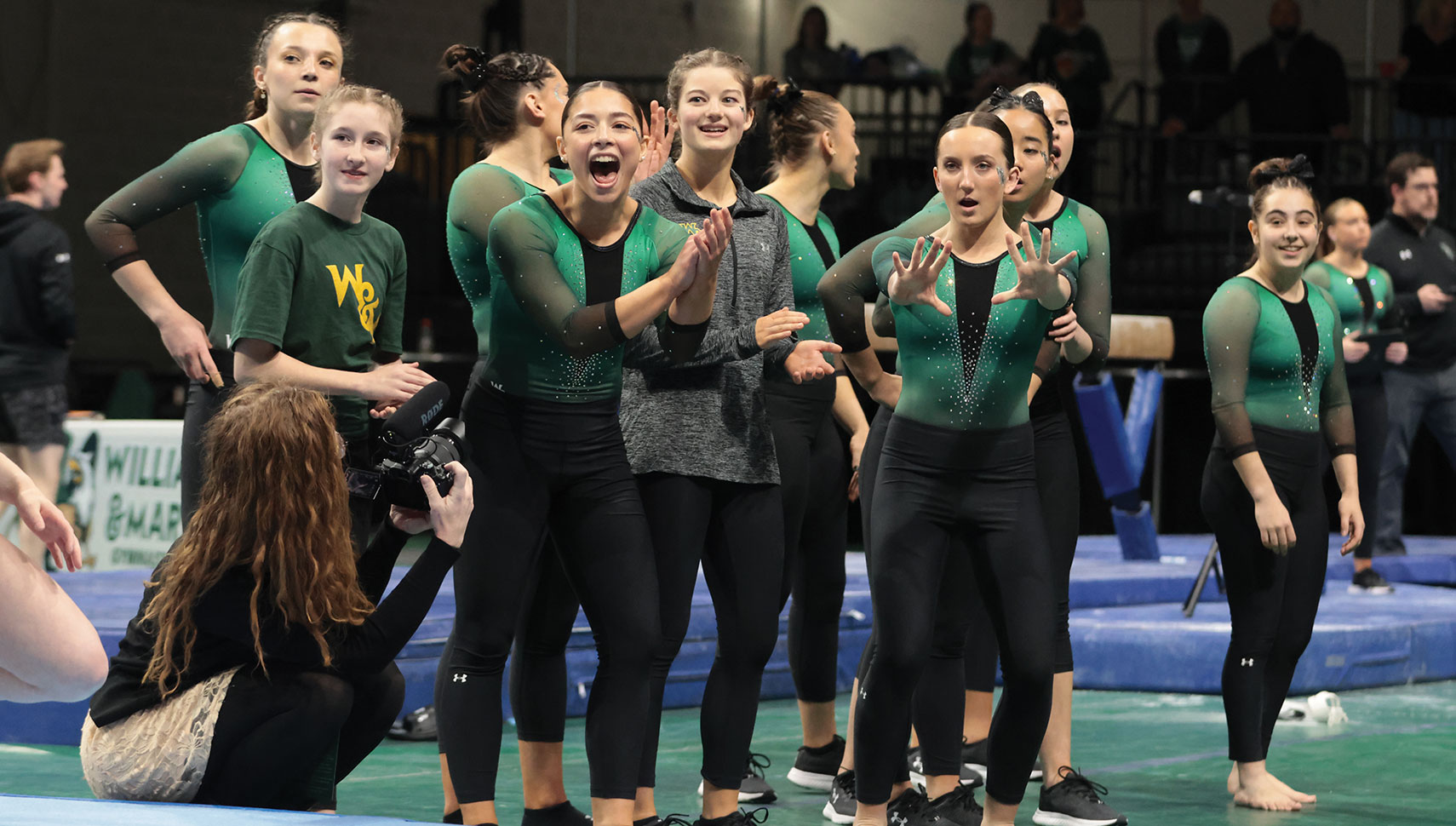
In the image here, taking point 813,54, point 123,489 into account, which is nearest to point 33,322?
point 123,489

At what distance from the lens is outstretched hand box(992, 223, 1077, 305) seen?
130 inches

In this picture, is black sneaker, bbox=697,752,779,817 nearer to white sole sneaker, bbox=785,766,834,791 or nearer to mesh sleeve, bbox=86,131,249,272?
white sole sneaker, bbox=785,766,834,791

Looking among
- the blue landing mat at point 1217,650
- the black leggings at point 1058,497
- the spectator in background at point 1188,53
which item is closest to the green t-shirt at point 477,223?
the black leggings at point 1058,497

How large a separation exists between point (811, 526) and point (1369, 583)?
3.62m

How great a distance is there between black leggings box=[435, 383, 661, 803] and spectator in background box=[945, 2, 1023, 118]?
24.9 ft

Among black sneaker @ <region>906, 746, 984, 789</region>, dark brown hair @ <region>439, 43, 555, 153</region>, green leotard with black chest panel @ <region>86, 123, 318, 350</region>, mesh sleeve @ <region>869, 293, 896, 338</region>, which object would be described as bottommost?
black sneaker @ <region>906, 746, 984, 789</region>

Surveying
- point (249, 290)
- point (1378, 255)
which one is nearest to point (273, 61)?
point (249, 290)

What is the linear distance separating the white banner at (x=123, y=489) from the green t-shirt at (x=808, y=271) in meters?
3.96

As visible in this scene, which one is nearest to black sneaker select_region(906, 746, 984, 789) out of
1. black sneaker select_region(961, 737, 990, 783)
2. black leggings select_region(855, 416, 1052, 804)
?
black sneaker select_region(961, 737, 990, 783)

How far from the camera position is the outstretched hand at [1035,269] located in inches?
130

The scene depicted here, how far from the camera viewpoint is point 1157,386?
7625 millimetres

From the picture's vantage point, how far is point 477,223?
3.51 meters

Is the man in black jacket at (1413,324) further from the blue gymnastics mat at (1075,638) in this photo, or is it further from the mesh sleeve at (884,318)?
the mesh sleeve at (884,318)

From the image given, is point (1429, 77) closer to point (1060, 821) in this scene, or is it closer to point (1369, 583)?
point (1369, 583)
